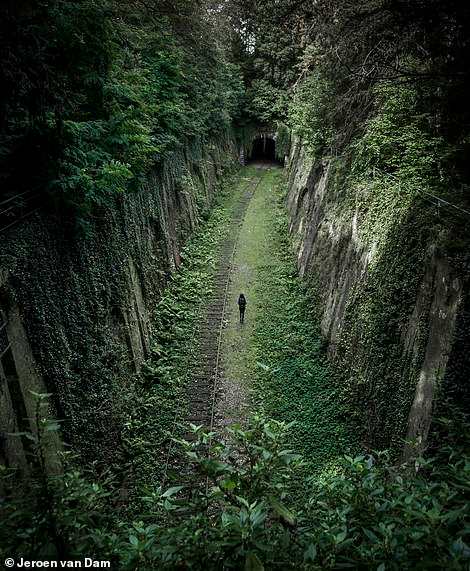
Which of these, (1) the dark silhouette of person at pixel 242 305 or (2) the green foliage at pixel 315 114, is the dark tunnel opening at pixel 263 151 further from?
(1) the dark silhouette of person at pixel 242 305

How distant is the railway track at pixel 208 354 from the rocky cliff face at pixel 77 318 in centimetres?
182

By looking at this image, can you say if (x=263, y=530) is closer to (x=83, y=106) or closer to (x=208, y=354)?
(x=83, y=106)

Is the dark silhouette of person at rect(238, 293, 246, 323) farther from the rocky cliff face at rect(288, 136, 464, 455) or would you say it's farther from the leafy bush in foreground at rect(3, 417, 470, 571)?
the leafy bush in foreground at rect(3, 417, 470, 571)

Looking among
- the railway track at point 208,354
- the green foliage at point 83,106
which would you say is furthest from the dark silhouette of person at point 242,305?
the green foliage at point 83,106

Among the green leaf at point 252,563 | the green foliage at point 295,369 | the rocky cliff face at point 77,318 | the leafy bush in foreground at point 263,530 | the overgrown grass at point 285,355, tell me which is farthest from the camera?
the overgrown grass at point 285,355

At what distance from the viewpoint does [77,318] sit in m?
9.33

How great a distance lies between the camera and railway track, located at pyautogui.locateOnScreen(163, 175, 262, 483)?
1195 cm

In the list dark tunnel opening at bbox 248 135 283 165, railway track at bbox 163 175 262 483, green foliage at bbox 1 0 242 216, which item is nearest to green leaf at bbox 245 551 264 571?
railway track at bbox 163 175 262 483

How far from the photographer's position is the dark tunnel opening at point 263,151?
148ft

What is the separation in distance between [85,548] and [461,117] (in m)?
12.2

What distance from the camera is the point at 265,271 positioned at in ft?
67.4

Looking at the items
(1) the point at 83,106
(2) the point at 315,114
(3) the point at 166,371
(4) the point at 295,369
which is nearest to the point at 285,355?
(4) the point at 295,369

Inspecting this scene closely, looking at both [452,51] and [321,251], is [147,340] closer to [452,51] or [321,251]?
[321,251]

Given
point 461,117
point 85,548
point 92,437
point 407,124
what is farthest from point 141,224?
point 85,548
